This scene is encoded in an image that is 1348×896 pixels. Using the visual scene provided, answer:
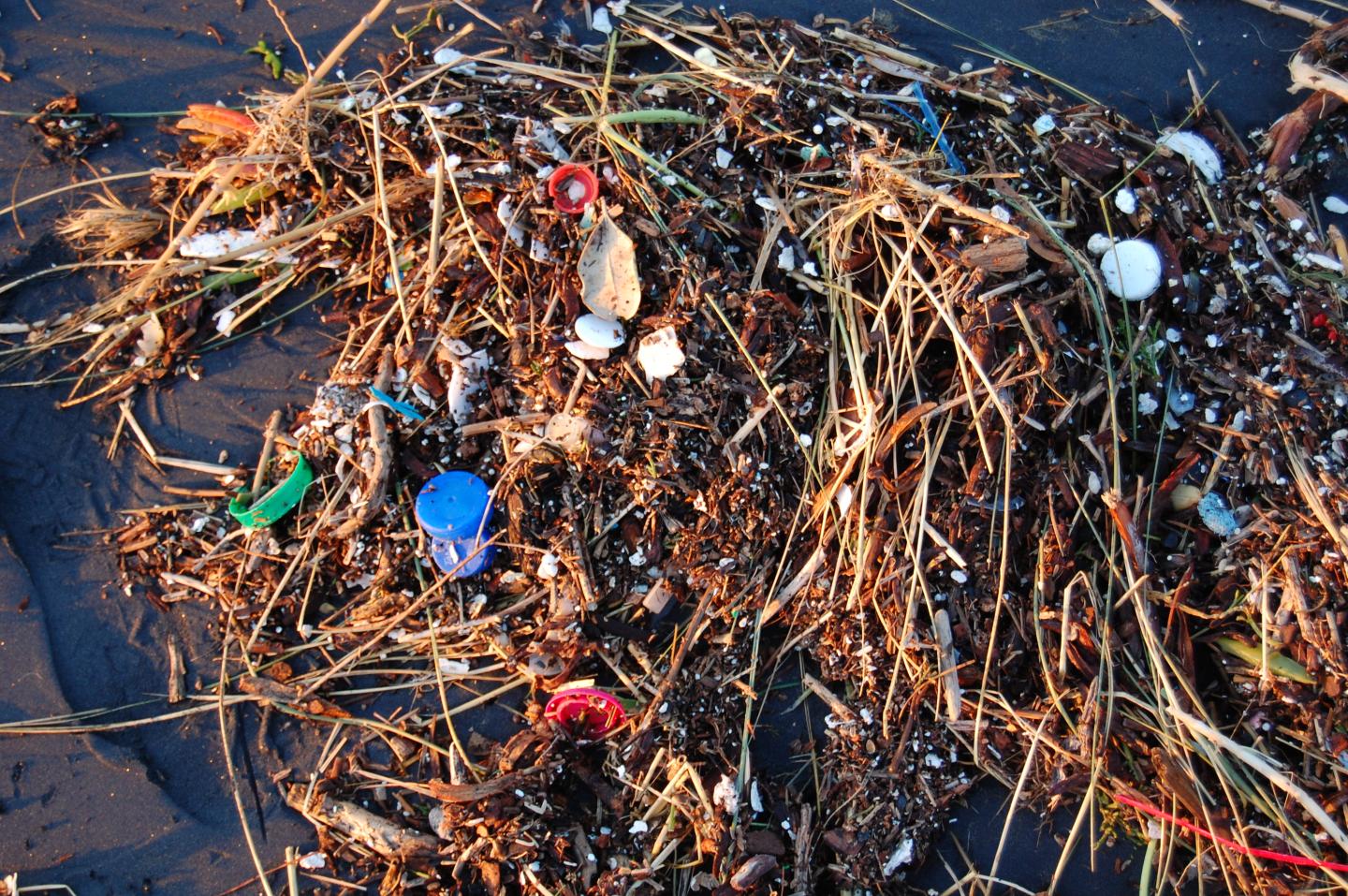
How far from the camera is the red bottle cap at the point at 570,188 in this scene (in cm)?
268

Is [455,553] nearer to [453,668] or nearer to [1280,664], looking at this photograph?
[453,668]

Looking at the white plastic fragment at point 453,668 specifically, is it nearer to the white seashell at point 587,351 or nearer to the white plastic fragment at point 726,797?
the white plastic fragment at point 726,797

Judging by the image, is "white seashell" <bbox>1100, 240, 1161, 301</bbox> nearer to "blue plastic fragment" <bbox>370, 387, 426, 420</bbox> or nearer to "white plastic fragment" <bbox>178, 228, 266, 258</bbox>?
"blue plastic fragment" <bbox>370, 387, 426, 420</bbox>

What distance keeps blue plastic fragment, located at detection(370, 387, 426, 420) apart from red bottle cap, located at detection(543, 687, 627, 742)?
3.11 feet

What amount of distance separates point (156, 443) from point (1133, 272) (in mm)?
3110

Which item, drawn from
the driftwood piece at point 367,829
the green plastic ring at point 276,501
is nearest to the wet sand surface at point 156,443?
the driftwood piece at point 367,829

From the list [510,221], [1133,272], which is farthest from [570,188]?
[1133,272]

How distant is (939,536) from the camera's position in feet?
8.29

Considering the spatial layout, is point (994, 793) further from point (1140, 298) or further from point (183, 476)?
point (183, 476)

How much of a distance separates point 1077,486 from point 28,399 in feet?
10.8

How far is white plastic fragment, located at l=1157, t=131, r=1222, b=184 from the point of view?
9.36ft

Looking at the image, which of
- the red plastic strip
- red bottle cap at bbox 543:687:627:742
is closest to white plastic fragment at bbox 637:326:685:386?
red bottle cap at bbox 543:687:627:742

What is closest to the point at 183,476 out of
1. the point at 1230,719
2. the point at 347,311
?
the point at 347,311

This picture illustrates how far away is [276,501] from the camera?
8.65 ft
